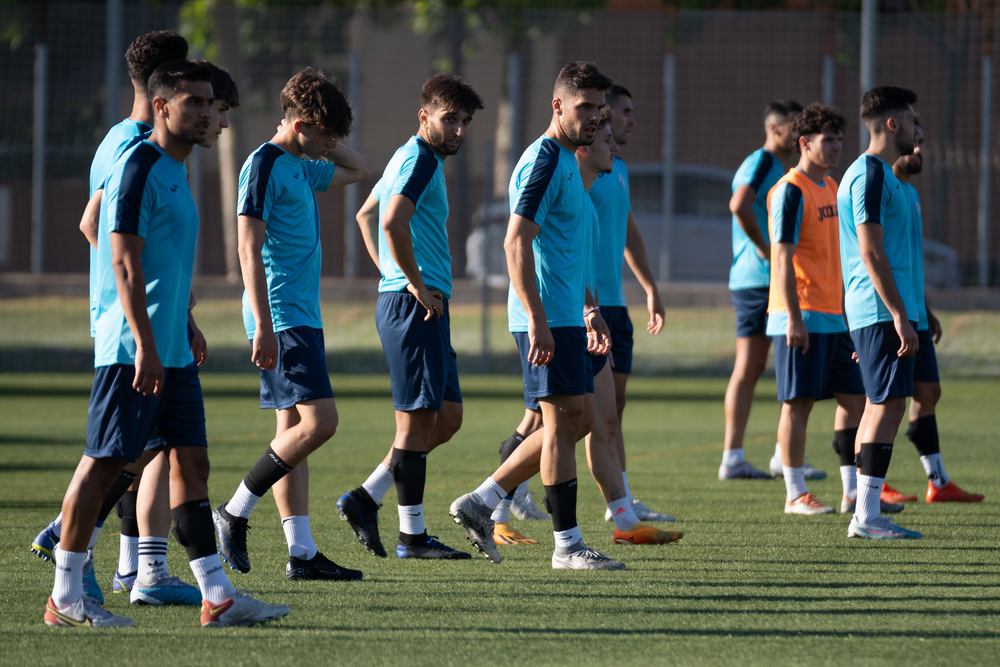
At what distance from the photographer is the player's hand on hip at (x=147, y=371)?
12.9ft

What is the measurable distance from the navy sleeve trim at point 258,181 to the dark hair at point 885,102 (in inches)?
117

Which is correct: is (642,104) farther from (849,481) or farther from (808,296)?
(849,481)

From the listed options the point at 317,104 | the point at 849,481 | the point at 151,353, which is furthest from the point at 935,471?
the point at 151,353

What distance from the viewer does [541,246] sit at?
Result: 5297mm

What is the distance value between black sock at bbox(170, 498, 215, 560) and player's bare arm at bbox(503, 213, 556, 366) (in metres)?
1.51

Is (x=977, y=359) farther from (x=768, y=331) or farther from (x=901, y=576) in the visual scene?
(x=901, y=576)

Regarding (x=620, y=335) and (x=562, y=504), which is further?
(x=620, y=335)

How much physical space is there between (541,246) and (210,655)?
7.57 feet

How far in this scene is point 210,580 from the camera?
418cm

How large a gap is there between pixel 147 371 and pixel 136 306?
215 millimetres

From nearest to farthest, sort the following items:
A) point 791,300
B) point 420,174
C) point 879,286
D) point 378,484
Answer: point 420,174
point 378,484
point 879,286
point 791,300

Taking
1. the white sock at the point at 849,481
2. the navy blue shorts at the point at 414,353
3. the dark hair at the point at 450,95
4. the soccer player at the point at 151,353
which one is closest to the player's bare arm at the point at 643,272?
the white sock at the point at 849,481

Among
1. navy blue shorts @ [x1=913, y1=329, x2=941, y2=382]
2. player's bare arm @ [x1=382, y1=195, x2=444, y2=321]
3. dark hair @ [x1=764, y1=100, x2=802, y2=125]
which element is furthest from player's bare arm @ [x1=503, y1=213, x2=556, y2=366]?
dark hair @ [x1=764, y1=100, x2=802, y2=125]

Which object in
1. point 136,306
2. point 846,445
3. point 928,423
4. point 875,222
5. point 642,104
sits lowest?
point 846,445
